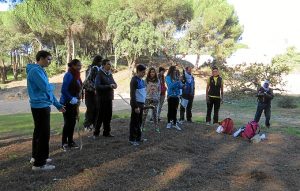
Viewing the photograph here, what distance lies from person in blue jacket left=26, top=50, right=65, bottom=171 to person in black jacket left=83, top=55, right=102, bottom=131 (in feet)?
9.20

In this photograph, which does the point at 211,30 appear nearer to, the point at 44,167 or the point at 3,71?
the point at 3,71

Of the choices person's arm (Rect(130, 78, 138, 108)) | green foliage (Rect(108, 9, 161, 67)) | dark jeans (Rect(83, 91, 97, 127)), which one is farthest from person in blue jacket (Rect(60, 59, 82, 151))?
green foliage (Rect(108, 9, 161, 67))

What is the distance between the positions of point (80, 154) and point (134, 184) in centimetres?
163

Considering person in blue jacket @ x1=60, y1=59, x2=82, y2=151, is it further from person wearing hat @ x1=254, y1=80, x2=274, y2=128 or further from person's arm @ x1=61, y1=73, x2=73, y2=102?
person wearing hat @ x1=254, y1=80, x2=274, y2=128

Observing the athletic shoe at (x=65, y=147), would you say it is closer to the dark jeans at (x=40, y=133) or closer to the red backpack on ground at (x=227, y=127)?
the dark jeans at (x=40, y=133)

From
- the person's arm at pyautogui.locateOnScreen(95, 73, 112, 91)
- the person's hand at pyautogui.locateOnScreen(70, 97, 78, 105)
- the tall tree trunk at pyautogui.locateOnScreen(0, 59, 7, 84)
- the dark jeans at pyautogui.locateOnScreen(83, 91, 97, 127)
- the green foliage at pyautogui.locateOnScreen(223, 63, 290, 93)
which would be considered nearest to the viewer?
the person's hand at pyautogui.locateOnScreen(70, 97, 78, 105)

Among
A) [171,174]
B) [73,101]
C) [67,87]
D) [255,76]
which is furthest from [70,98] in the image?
[255,76]

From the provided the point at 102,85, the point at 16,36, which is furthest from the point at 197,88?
the point at 102,85

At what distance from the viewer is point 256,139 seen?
1018 centimetres

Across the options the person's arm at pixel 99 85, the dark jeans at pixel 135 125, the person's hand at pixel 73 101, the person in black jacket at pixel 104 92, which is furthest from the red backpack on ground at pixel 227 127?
the person's hand at pixel 73 101

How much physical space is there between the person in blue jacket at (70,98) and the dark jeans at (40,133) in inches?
45.6

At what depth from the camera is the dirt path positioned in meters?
5.65

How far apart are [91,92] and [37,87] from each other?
3307 mm

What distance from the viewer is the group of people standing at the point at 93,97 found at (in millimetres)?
5855
